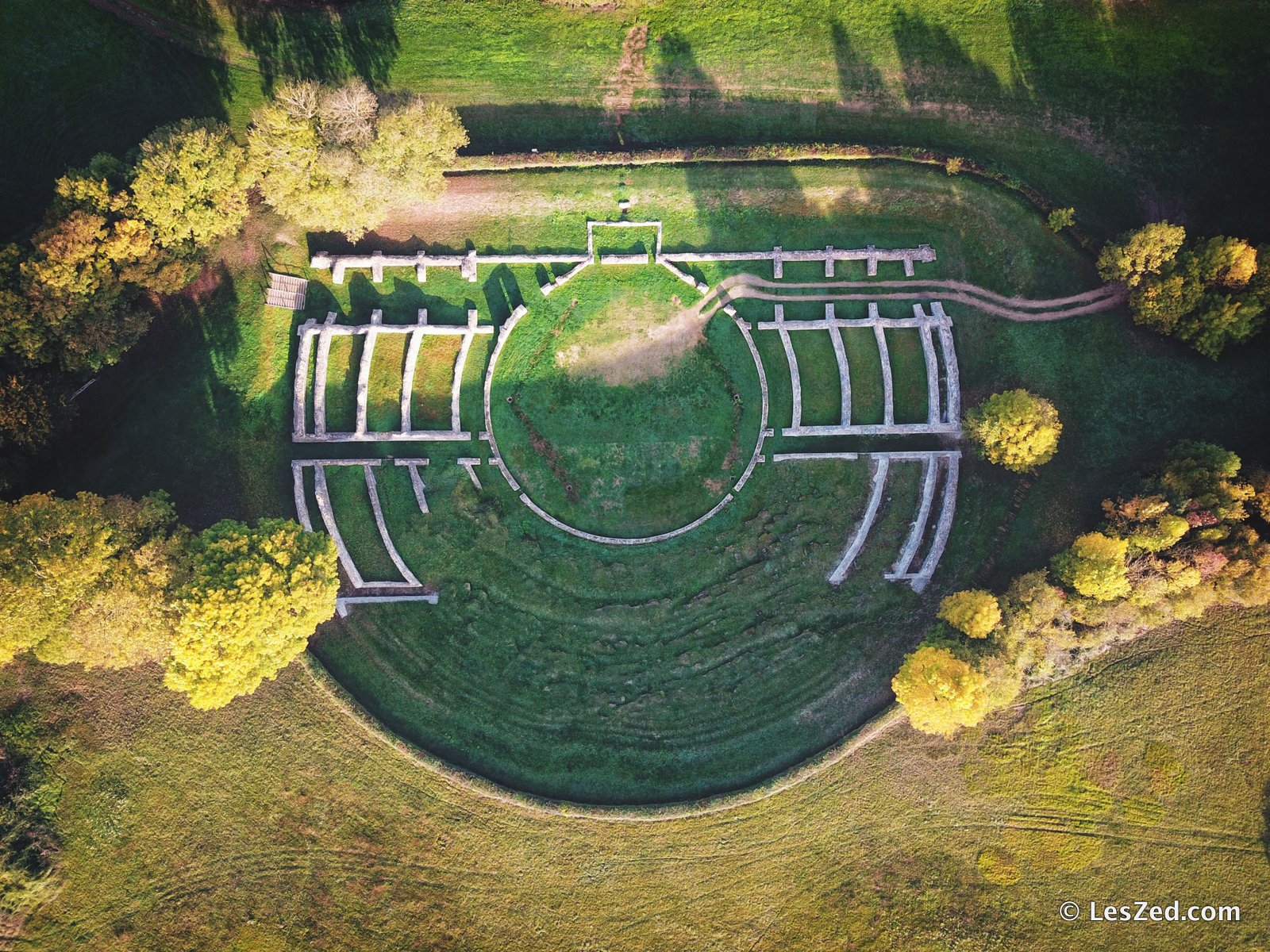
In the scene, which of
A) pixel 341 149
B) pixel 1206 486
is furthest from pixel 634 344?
pixel 1206 486

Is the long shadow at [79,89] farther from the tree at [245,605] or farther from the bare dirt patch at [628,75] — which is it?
the tree at [245,605]

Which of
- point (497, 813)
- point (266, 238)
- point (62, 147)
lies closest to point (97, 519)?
point (266, 238)

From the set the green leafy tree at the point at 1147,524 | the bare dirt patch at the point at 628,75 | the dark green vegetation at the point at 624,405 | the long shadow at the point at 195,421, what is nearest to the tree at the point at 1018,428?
the green leafy tree at the point at 1147,524

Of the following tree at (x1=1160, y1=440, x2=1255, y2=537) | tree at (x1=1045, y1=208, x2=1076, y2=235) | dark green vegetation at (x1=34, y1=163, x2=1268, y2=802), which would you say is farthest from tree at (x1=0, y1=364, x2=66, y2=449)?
tree at (x1=1160, y1=440, x2=1255, y2=537)

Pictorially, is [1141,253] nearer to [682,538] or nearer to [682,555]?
[682,538]

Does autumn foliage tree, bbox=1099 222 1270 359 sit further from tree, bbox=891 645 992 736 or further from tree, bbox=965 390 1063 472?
tree, bbox=891 645 992 736

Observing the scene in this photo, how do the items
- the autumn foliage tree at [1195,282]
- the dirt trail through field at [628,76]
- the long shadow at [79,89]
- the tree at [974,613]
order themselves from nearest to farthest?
the tree at [974,613], the autumn foliage tree at [1195,282], the long shadow at [79,89], the dirt trail through field at [628,76]

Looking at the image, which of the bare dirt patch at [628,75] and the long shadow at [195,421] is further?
the bare dirt patch at [628,75]
